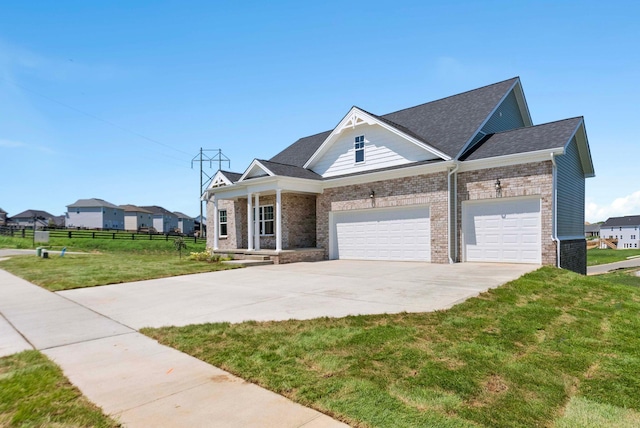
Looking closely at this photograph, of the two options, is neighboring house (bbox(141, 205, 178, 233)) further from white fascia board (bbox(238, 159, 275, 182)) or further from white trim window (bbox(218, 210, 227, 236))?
white fascia board (bbox(238, 159, 275, 182))

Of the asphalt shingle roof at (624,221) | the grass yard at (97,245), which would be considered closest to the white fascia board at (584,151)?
the grass yard at (97,245)

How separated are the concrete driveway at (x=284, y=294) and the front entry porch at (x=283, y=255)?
397 cm

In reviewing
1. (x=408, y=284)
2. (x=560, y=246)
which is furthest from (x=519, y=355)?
(x=560, y=246)

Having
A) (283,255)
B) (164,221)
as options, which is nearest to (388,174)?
(283,255)

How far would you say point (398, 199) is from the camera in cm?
1530

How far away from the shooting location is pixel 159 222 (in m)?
88.3

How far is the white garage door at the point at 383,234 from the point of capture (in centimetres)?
1478

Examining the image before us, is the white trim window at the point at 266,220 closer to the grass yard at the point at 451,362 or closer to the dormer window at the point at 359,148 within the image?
the dormer window at the point at 359,148

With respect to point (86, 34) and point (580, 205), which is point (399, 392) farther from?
point (86, 34)

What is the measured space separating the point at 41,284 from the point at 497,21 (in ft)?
53.2

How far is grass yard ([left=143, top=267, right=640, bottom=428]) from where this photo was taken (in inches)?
115

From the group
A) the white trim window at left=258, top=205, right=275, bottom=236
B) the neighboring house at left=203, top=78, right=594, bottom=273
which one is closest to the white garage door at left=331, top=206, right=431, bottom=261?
the neighboring house at left=203, top=78, right=594, bottom=273

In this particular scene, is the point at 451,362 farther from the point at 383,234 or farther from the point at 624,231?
the point at 624,231

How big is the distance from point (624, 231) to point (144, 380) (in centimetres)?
10143
